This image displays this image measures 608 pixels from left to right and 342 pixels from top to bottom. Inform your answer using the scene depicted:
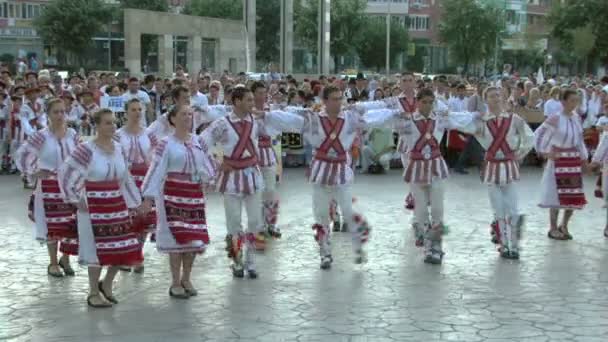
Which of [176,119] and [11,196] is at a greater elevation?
[176,119]

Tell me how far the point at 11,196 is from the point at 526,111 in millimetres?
10697

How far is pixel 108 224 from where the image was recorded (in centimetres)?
777

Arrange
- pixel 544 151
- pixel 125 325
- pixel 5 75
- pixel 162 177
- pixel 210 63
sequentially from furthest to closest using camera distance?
pixel 210 63 → pixel 5 75 → pixel 544 151 → pixel 162 177 → pixel 125 325

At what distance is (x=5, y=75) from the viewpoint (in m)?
21.5

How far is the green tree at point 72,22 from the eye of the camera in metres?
58.7

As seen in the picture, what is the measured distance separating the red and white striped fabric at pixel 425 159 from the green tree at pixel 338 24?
56958 millimetres

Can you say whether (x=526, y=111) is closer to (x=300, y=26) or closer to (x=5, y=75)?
(x=5, y=75)

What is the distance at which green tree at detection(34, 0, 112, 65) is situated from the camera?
58719 mm

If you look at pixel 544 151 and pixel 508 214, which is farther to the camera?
pixel 544 151

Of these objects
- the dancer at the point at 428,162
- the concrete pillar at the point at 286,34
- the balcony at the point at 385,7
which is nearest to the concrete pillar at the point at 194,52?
the concrete pillar at the point at 286,34

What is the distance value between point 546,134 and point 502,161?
1.28m

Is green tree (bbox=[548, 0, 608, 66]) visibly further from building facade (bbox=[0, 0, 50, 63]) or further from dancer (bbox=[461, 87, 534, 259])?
dancer (bbox=[461, 87, 534, 259])

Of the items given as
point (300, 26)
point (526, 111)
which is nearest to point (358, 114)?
point (526, 111)

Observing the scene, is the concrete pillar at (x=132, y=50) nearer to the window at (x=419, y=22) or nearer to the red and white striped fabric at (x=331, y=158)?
the red and white striped fabric at (x=331, y=158)
